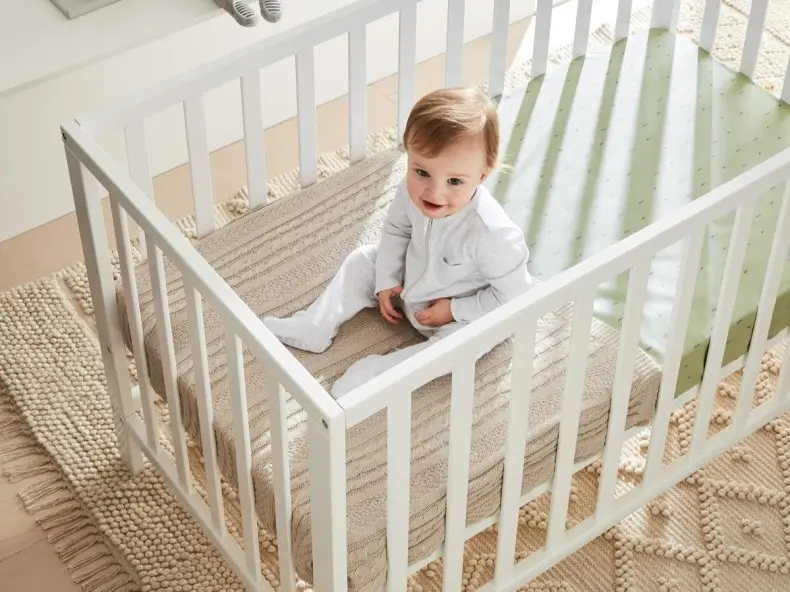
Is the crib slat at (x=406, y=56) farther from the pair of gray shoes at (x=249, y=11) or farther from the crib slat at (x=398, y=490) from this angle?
the crib slat at (x=398, y=490)

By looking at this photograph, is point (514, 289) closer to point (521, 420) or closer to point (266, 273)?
point (521, 420)

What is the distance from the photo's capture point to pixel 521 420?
4.76 ft

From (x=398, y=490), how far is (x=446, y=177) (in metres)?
0.40

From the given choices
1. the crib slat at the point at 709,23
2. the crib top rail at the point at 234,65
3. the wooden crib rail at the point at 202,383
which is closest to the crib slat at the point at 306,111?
the crib top rail at the point at 234,65

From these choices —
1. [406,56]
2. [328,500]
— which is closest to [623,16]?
[406,56]

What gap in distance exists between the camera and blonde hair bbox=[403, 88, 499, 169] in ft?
4.89

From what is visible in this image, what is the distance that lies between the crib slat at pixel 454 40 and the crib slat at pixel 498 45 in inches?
2.5

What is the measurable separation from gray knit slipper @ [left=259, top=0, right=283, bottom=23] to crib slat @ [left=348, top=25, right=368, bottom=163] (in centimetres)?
34

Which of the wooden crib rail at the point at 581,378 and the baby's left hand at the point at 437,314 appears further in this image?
the baby's left hand at the point at 437,314

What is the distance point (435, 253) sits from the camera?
164 cm

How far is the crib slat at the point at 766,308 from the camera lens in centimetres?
157

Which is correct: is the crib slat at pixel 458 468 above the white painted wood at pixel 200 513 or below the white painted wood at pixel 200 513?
above

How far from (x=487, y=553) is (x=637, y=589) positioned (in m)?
0.22

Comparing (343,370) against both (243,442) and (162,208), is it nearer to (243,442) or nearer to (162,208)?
(243,442)
